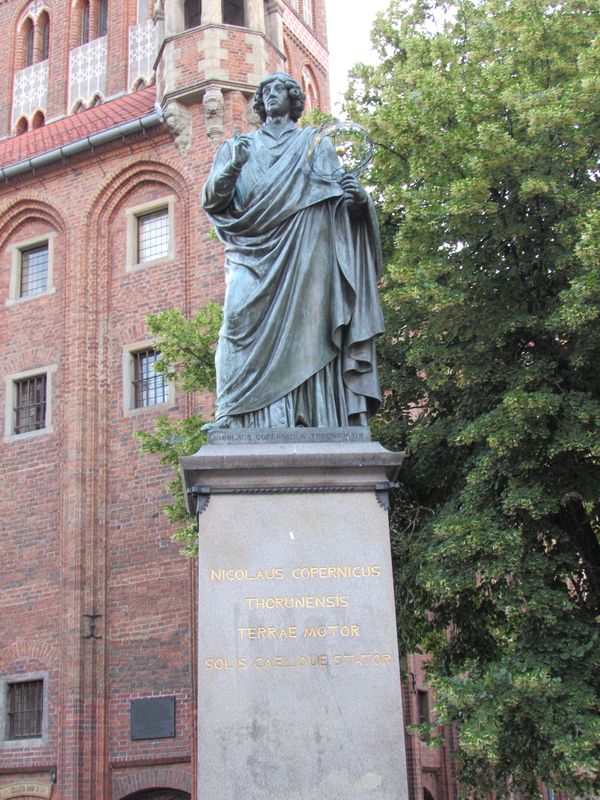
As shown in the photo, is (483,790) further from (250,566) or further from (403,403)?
(250,566)

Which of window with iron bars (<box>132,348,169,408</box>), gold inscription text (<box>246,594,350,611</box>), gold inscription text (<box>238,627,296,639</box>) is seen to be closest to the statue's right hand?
gold inscription text (<box>246,594,350,611</box>)

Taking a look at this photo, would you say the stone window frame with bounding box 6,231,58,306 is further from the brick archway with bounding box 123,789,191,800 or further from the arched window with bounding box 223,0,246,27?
the brick archway with bounding box 123,789,191,800

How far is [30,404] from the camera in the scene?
72.5ft

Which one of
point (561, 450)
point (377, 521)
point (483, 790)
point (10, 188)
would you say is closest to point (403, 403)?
point (561, 450)

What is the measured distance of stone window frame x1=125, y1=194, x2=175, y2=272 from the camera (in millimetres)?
21719

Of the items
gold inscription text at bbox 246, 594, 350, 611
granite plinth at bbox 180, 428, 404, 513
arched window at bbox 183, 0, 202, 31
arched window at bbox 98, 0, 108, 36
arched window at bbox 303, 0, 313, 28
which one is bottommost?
gold inscription text at bbox 246, 594, 350, 611

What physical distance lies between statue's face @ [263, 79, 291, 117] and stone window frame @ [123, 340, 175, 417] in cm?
1337

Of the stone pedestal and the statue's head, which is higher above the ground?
the statue's head

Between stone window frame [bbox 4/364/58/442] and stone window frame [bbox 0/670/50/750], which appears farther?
stone window frame [bbox 4/364/58/442]

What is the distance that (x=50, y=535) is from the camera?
20.5m

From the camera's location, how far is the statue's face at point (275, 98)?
24.0ft

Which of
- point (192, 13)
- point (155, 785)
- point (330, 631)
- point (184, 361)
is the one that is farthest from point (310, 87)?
point (330, 631)

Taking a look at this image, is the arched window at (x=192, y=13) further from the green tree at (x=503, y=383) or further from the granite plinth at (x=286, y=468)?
the granite plinth at (x=286, y=468)

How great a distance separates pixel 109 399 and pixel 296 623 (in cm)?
1602
